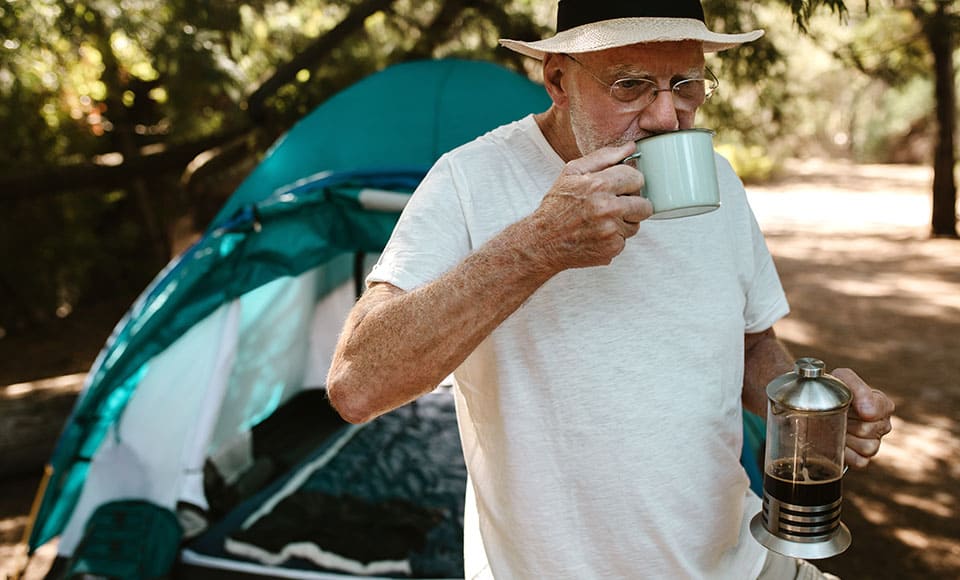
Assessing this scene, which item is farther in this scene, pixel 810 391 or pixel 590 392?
pixel 590 392

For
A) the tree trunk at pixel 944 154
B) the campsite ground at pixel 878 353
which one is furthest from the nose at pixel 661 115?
the tree trunk at pixel 944 154

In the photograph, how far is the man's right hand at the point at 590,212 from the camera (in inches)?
45.2

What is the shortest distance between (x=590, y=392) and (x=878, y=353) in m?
5.63

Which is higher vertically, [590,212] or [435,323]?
[590,212]

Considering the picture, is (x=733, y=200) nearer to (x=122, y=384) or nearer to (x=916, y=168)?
(x=122, y=384)

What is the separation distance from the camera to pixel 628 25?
1.36 metres

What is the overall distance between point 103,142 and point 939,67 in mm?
Result: 9266

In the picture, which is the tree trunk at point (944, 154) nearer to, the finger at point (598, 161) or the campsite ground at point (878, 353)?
the campsite ground at point (878, 353)

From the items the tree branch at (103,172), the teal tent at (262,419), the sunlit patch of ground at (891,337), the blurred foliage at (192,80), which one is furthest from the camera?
the tree branch at (103,172)

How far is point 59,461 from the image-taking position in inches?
129

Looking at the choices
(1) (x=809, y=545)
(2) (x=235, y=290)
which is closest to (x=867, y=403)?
(1) (x=809, y=545)

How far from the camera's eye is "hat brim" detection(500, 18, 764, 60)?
4.41ft

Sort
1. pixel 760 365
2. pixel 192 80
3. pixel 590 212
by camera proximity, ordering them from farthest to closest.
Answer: pixel 192 80
pixel 760 365
pixel 590 212

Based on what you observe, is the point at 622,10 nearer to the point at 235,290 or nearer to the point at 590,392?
the point at 590,392
